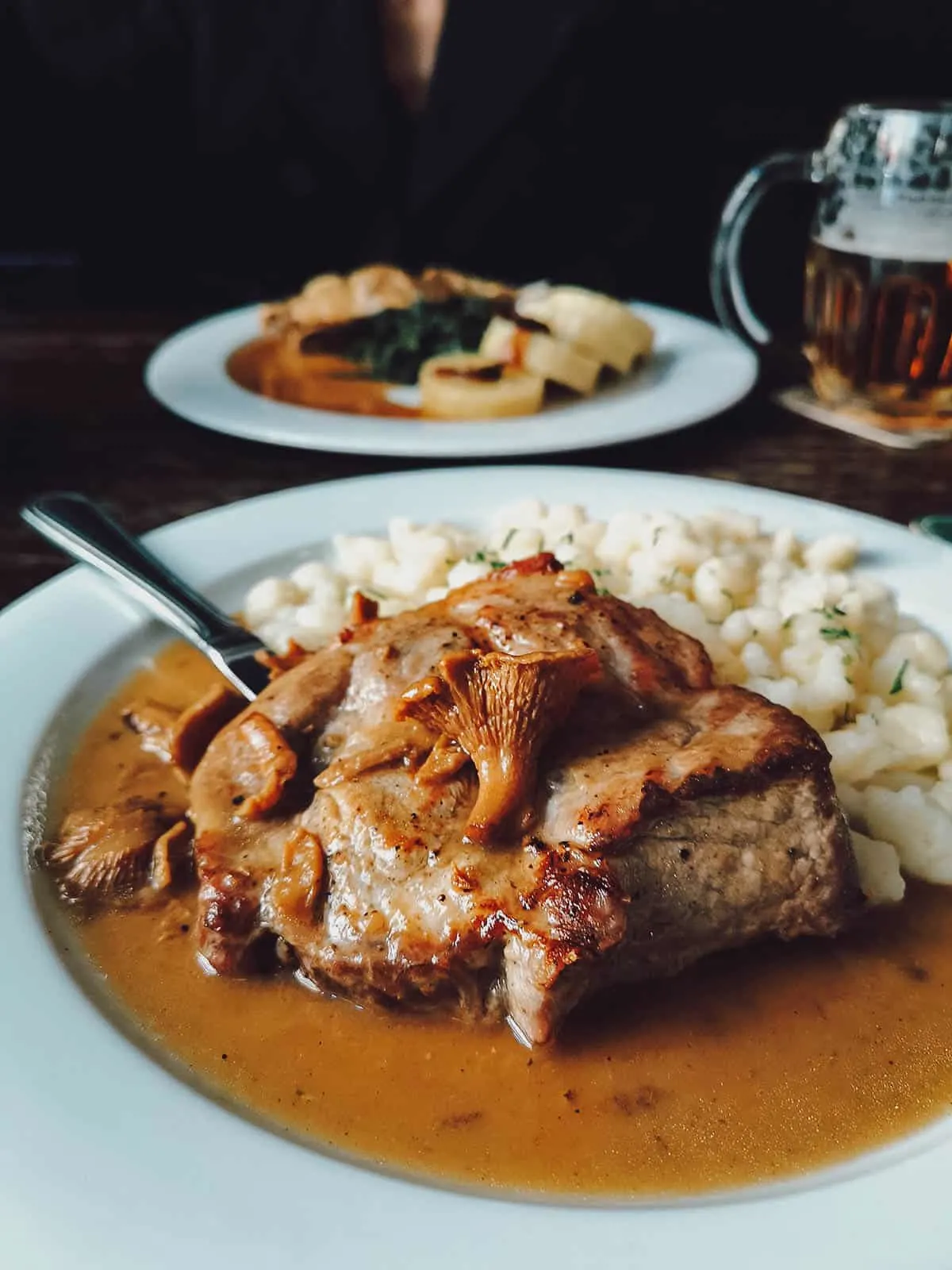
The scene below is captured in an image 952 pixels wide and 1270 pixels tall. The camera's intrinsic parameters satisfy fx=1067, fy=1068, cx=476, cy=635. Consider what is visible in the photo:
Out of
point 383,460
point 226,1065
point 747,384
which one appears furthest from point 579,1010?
point 747,384

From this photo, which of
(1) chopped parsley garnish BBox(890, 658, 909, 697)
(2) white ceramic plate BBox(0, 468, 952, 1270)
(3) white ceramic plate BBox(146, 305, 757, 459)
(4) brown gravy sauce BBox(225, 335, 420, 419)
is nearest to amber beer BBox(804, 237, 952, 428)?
(3) white ceramic plate BBox(146, 305, 757, 459)

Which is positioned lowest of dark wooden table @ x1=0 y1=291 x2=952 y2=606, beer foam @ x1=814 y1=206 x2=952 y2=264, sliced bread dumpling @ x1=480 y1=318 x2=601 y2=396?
dark wooden table @ x1=0 y1=291 x2=952 y2=606

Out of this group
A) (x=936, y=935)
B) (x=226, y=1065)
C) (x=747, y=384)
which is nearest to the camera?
(x=226, y=1065)


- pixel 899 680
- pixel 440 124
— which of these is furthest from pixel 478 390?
pixel 440 124

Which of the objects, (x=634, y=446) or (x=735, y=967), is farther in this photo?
(x=634, y=446)

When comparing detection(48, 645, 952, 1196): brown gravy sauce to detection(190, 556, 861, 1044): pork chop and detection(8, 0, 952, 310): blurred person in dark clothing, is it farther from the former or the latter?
detection(8, 0, 952, 310): blurred person in dark clothing

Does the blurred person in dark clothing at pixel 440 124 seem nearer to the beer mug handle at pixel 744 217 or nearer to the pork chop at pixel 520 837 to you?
the beer mug handle at pixel 744 217

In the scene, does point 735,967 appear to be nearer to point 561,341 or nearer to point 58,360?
point 561,341
